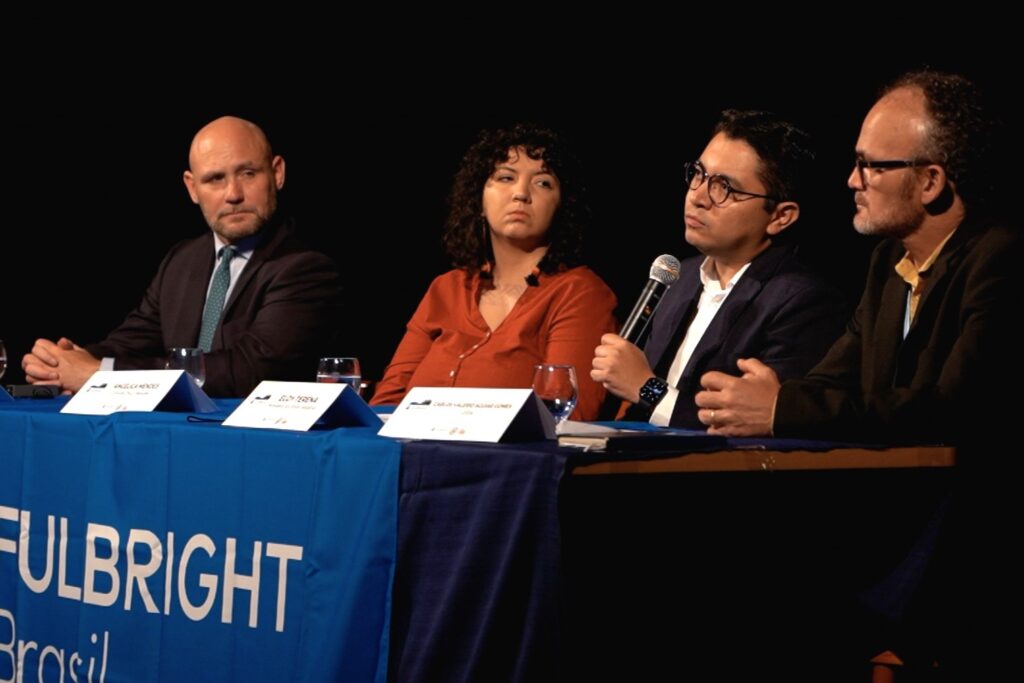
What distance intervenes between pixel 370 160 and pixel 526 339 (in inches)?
49.8

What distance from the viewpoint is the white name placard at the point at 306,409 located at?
2133mm

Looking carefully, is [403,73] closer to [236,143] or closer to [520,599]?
[236,143]

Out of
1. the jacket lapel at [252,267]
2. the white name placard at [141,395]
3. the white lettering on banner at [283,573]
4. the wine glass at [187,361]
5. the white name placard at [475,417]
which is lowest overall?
the white lettering on banner at [283,573]

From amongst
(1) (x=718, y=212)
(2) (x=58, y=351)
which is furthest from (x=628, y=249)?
(2) (x=58, y=351)

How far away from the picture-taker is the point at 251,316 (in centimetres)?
376

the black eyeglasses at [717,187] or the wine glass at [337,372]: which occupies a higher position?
the black eyeglasses at [717,187]

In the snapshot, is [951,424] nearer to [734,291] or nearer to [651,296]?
[651,296]

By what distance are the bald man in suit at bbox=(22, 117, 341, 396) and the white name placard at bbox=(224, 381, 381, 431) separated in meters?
1.29

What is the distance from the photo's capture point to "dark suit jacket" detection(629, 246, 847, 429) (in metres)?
2.78

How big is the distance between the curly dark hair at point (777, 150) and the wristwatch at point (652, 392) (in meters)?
0.57

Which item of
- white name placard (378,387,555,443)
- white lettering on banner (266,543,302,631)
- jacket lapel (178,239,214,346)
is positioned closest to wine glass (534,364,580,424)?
white name placard (378,387,555,443)

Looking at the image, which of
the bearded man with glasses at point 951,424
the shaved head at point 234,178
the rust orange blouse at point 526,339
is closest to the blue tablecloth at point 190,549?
the bearded man with glasses at point 951,424

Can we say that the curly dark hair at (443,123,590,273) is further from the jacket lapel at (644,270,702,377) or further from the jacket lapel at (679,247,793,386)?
the jacket lapel at (679,247,793,386)

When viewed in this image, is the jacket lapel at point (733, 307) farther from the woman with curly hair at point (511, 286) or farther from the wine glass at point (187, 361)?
the wine glass at point (187, 361)
